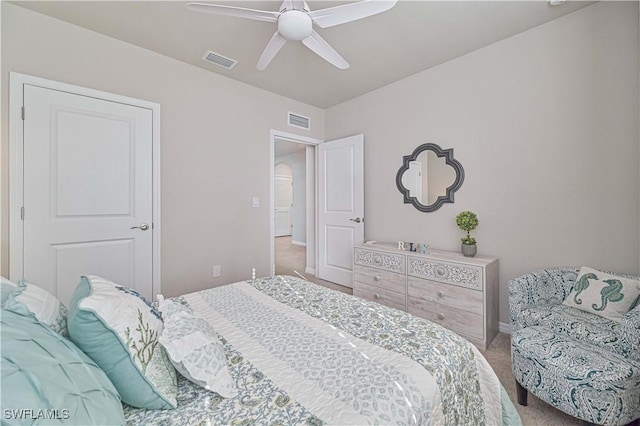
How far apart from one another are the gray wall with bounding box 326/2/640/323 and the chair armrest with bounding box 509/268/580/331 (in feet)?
0.84

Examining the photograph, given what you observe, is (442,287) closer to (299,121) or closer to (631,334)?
(631,334)

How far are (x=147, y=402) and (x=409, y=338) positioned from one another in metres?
0.94

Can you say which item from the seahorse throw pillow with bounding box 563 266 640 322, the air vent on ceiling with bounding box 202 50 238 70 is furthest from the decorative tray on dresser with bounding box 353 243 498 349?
the air vent on ceiling with bounding box 202 50 238 70

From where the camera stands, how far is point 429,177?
10.0 ft

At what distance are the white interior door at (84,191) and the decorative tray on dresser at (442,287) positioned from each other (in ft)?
Result: 7.57

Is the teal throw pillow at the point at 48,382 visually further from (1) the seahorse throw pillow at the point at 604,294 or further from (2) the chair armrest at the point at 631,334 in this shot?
(1) the seahorse throw pillow at the point at 604,294

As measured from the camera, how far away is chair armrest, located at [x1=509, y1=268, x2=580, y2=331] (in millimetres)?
1895

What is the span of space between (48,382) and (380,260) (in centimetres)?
267

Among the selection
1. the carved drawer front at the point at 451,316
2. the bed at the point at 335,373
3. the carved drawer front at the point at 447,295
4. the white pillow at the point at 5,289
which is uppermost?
the white pillow at the point at 5,289

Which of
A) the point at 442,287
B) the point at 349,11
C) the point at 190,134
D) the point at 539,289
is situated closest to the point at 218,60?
the point at 190,134

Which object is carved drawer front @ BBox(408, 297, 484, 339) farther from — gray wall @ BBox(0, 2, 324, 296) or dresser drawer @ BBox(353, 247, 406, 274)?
gray wall @ BBox(0, 2, 324, 296)

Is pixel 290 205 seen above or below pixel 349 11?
below

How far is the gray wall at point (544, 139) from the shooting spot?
6.50 ft

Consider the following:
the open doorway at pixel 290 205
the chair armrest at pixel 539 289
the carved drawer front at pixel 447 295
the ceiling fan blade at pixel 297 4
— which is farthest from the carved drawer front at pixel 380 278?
the ceiling fan blade at pixel 297 4
